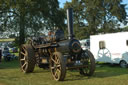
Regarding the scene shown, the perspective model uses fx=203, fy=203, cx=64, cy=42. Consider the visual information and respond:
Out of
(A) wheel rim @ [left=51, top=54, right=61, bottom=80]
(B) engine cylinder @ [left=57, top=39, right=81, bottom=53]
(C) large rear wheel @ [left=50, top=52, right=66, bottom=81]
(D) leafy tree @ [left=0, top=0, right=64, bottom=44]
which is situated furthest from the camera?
(D) leafy tree @ [left=0, top=0, right=64, bottom=44]

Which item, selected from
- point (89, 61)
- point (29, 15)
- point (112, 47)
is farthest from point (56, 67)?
point (29, 15)

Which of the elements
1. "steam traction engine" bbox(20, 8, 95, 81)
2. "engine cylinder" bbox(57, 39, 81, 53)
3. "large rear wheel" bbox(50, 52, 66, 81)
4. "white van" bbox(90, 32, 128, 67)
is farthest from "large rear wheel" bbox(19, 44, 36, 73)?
"white van" bbox(90, 32, 128, 67)

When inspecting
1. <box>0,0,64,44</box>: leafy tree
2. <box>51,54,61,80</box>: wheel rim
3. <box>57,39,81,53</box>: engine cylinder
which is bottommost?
<box>51,54,61,80</box>: wheel rim

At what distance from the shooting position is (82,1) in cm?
3853

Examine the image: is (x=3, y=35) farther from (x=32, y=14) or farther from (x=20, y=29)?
(x=32, y=14)

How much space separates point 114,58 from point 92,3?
24004 mm

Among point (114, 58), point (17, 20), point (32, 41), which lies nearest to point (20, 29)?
point (17, 20)

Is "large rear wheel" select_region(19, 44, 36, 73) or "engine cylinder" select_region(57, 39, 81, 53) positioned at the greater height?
"engine cylinder" select_region(57, 39, 81, 53)

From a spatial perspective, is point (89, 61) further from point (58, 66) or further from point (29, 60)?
point (29, 60)

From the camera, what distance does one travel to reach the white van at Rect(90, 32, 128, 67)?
12.5 meters

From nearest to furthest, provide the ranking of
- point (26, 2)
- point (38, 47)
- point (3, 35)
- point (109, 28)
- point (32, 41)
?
point (38, 47), point (32, 41), point (26, 2), point (3, 35), point (109, 28)

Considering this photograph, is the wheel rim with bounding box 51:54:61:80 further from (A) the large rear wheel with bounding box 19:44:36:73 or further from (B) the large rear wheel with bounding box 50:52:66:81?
(A) the large rear wheel with bounding box 19:44:36:73

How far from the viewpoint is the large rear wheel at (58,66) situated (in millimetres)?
7531

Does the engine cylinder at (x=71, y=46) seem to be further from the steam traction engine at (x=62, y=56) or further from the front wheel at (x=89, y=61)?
the front wheel at (x=89, y=61)
